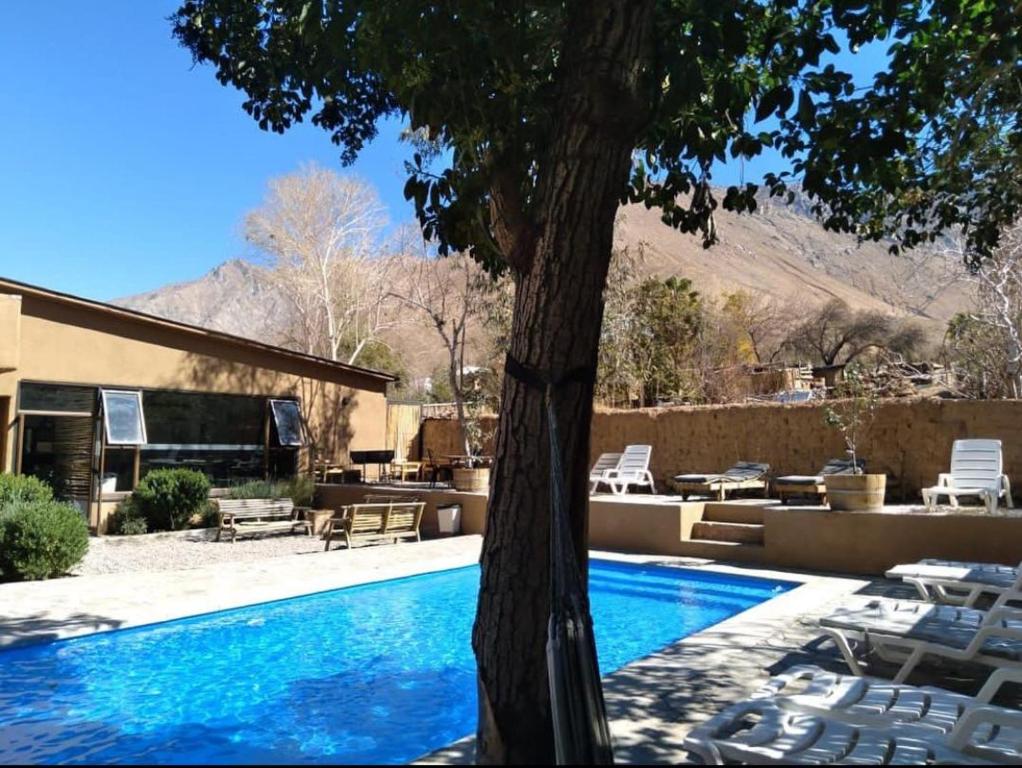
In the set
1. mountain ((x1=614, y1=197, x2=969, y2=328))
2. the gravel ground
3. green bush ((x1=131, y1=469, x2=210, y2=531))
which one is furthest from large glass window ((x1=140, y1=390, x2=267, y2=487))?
mountain ((x1=614, y1=197, x2=969, y2=328))

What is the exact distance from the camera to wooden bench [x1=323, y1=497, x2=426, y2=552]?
1164 centimetres

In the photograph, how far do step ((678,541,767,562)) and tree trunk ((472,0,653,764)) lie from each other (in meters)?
7.74

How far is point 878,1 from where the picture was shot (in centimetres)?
441

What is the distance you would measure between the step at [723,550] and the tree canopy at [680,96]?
4749mm

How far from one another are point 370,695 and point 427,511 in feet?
26.7

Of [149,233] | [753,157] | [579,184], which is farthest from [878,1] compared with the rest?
[149,233]

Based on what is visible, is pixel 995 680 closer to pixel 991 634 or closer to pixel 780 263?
pixel 991 634

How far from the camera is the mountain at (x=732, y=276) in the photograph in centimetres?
5484

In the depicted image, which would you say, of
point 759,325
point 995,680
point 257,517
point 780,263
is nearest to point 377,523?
point 257,517

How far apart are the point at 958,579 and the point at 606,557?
5086 mm

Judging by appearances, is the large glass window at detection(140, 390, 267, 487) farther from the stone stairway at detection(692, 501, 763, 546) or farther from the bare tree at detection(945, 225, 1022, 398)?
the bare tree at detection(945, 225, 1022, 398)

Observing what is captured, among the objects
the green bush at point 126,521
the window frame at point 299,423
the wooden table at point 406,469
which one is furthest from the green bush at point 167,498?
the wooden table at point 406,469

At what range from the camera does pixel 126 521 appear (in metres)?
13.1

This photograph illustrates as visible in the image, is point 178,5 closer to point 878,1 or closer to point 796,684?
point 878,1
